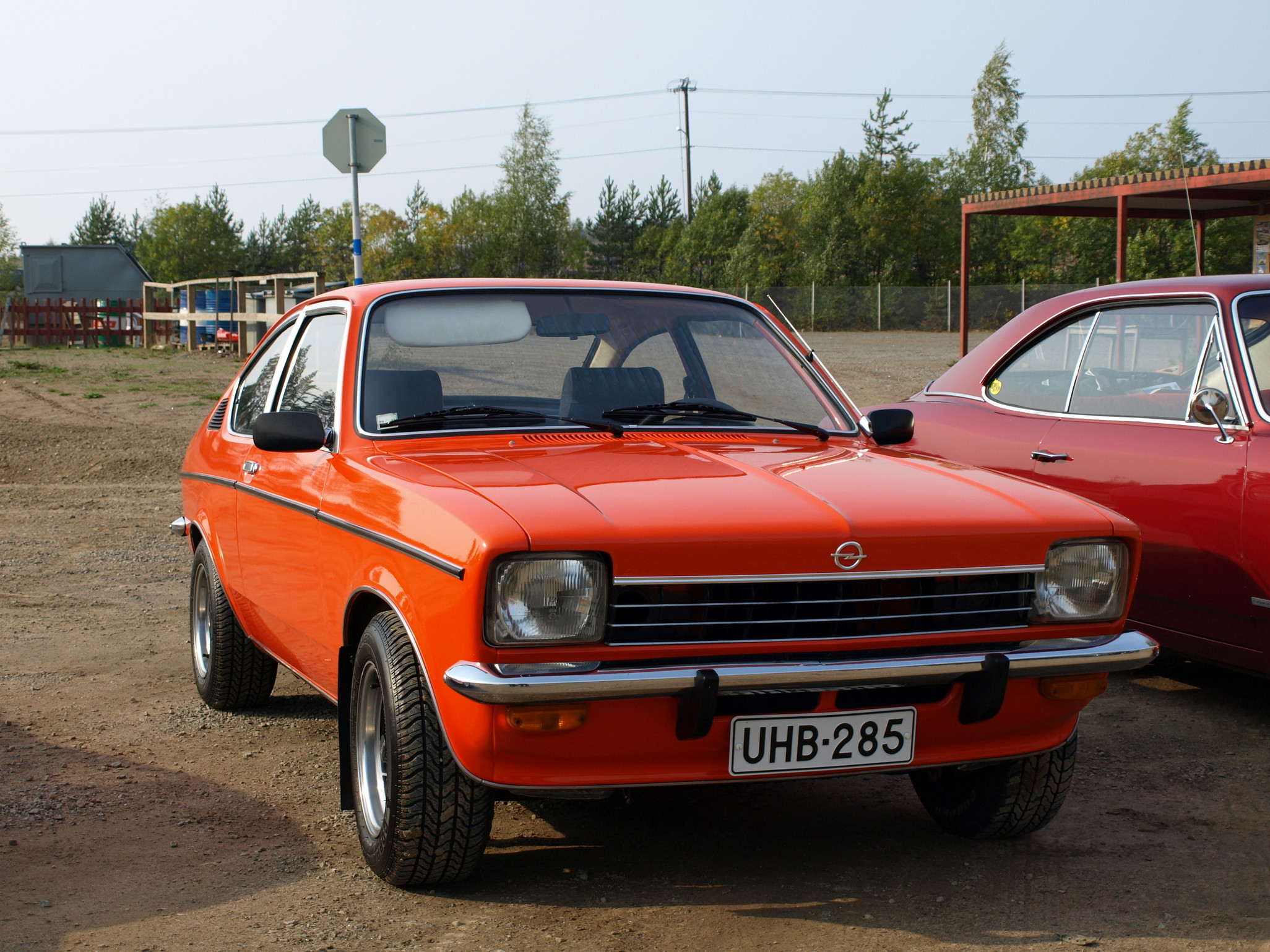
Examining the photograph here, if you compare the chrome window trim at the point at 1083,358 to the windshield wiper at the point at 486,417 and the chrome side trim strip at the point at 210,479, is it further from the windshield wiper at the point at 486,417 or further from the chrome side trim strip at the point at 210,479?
the chrome side trim strip at the point at 210,479

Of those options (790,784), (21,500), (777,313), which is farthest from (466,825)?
(21,500)

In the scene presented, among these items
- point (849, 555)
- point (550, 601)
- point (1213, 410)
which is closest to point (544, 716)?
point (550, 601)

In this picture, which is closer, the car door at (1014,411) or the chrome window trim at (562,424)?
the chrome window trim at (562,424)

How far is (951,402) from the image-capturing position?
6227 mm

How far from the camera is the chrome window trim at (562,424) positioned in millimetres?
3914

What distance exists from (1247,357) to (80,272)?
207 feet

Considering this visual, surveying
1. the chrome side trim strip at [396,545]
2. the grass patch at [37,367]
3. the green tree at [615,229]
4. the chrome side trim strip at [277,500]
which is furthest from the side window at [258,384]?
the green tree at [615,229]

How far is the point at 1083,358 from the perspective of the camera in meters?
5.63

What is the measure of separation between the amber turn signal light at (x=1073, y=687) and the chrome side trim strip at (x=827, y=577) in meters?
0.29

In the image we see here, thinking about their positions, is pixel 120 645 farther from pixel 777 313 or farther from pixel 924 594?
pixel 924 594

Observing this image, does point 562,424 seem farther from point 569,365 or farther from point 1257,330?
point 1257,330

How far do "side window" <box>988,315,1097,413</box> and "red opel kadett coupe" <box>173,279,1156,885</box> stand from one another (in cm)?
179

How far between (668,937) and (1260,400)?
312 centimetres

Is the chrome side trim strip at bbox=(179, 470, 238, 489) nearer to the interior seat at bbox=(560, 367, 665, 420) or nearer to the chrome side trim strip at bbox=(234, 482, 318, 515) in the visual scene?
the chrome side trim strip at bbox=(234, 482, 318, 515)
